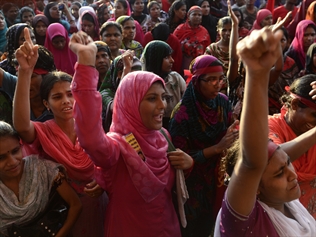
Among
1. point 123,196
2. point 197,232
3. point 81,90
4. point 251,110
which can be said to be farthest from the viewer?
point 197,232

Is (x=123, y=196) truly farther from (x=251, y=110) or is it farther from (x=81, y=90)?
(x=251, y=110)

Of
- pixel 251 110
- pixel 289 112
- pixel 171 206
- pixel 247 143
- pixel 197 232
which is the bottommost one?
pixel 197 232

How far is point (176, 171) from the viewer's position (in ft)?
7.17

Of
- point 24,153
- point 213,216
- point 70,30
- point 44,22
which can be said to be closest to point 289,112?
point 213,216

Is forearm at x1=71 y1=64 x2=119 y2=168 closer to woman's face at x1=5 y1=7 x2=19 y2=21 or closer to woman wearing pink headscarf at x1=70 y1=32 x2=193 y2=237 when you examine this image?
woman wearing pink headscarf at x1=70 y1=32 x2=193 y2=237

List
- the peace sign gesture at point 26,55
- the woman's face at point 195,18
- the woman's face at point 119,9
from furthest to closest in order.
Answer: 1. the woman's face at point 119,9
2. the woman's face at point 195,18
3. the peace sign gesture at point 26,55

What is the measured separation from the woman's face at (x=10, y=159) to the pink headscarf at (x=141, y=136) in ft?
1.52

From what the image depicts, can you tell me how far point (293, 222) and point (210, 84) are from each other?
1.38 metres

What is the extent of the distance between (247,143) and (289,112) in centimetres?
116

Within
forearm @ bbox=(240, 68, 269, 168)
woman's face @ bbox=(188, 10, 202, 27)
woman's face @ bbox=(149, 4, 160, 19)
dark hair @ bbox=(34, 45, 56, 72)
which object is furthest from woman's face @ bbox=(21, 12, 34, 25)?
forearm @ bbox=(240, 68, 269, 168)

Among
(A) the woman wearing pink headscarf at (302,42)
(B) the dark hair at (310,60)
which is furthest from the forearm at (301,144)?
(A) the woman wearing pink headscarf at (302,42)

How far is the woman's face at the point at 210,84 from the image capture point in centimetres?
282

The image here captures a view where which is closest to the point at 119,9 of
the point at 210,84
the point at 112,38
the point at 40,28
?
the point at 40,28

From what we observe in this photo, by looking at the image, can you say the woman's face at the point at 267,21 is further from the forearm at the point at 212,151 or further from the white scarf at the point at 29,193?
the white scarf at the point at 29,193
